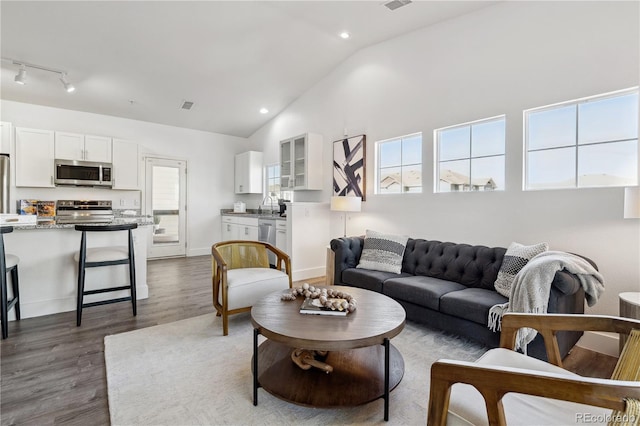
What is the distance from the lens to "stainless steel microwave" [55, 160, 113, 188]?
4.98 meters

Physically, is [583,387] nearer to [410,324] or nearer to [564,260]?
[564,260]

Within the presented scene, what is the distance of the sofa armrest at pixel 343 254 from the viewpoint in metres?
3.51

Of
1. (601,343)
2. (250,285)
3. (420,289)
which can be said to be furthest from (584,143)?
(250,285)

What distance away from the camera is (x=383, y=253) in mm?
3424

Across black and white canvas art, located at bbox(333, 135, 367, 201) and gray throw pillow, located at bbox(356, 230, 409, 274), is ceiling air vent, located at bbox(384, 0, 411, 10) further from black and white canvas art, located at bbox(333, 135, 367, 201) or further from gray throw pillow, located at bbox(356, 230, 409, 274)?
gray throw pillow, located at bbox(356, 230, 409, 274)

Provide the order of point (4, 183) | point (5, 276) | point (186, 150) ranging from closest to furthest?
point (5, 276)
point (4, 183)
point (186, 150)

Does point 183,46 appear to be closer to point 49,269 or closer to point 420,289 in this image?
point 49,269

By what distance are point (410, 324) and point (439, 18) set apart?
3.46 metres

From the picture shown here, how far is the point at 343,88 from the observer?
15.9ft

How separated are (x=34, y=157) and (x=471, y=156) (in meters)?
6.50

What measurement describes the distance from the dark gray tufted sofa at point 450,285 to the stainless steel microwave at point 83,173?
4.54m

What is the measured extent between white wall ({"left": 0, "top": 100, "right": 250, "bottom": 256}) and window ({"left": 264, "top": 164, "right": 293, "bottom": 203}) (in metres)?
1.11

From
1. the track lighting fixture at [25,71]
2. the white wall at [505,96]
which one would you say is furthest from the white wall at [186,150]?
the white wall at [505,96]

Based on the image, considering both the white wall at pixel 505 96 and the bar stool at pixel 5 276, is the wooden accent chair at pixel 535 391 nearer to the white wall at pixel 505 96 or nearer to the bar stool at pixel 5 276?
the white wall at pixel 505 96
